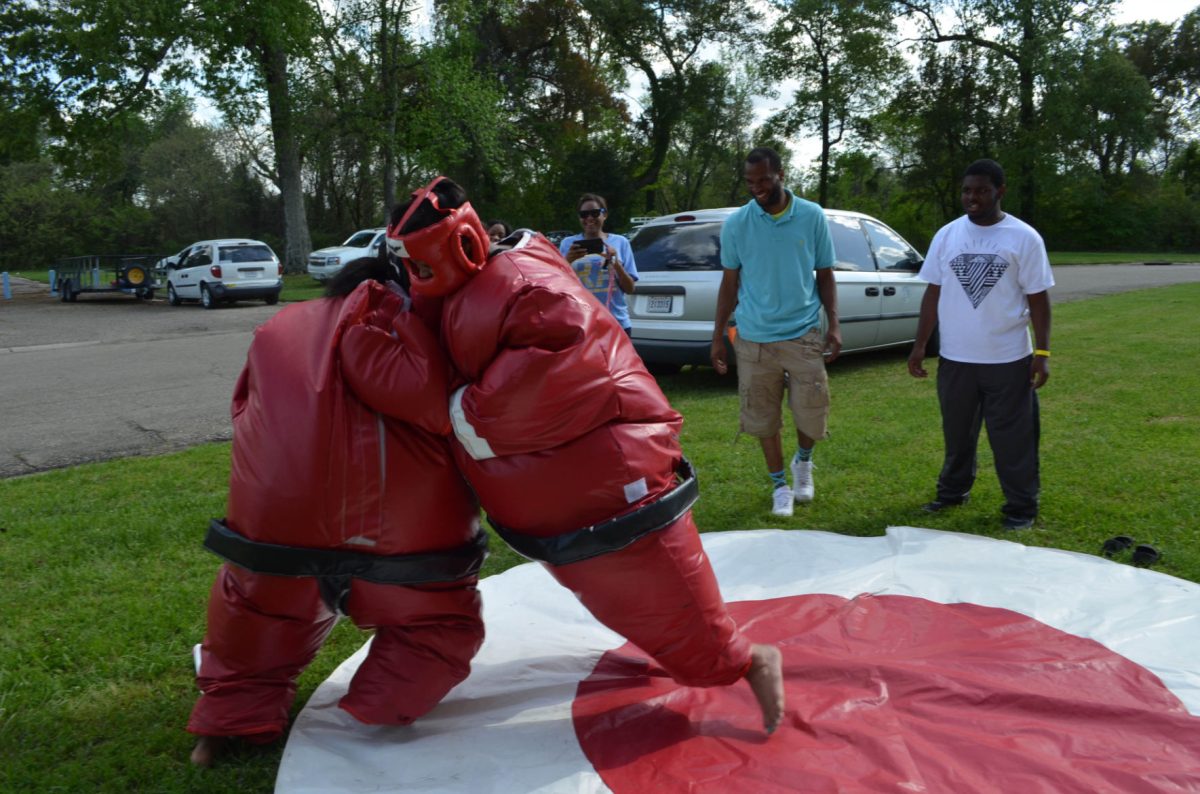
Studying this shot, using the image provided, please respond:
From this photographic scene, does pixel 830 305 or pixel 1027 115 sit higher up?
pixel 1027 115

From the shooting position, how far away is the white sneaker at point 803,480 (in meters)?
4.45

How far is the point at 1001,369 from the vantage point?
153 inches

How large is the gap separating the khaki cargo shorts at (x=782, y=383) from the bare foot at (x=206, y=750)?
2.65 meters

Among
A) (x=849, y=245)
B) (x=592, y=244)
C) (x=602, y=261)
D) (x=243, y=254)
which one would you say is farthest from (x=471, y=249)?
(x=243, y=254)

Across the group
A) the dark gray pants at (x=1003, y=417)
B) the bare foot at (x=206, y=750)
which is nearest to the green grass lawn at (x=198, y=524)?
the bare foot at (x=206, y=750)

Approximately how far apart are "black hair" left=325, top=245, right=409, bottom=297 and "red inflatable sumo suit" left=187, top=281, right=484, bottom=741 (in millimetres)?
64

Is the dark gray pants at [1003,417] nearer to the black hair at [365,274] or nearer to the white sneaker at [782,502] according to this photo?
the white sneaker at [782,502]

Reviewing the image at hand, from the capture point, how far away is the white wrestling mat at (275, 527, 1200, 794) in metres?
2.17

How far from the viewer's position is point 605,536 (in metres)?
2.10

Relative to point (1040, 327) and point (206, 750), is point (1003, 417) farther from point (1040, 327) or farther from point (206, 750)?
point (206, 750)

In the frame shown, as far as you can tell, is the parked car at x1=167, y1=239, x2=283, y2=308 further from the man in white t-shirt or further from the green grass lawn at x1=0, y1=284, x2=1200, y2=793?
the man in white t-shirt

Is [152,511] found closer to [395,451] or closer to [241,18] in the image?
[395,451]

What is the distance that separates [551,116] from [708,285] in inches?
1182

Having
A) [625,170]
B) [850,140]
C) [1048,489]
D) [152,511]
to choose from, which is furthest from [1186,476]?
[850,140]
